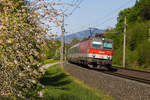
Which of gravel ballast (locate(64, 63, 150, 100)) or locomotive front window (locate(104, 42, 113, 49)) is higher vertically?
locomotive front window (locate(104, 42, 113, 49))

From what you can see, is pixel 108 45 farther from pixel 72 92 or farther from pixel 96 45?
pixel 72 92

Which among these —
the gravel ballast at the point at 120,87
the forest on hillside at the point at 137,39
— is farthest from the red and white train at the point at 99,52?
the forest on hillside at the point at 137,39

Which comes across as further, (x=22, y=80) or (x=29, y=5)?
(x=29, y=5)

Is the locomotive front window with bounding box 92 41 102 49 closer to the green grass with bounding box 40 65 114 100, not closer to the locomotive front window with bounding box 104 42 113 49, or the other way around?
the locomotive front window with bounding box 104 42 113 49

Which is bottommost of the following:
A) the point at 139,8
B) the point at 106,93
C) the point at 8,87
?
the point at 106,93

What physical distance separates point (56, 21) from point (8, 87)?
6.44 feet

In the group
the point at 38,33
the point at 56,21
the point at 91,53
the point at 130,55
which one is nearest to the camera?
the point at 38,33

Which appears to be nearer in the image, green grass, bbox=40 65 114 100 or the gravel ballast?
the gravel ballast

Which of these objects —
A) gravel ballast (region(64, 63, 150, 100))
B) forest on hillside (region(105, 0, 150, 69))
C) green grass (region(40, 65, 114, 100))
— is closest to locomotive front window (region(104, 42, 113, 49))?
green grass (region(40, 65, 114, 100))

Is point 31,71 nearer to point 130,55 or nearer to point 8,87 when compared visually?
point 8,87

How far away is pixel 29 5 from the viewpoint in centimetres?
588

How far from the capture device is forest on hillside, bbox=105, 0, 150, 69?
3167cm

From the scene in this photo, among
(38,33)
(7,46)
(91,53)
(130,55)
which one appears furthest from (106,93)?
(130,55)

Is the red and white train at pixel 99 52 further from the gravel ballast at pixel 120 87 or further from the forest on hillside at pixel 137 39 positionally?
the forest on hillside at pixel 137 39
